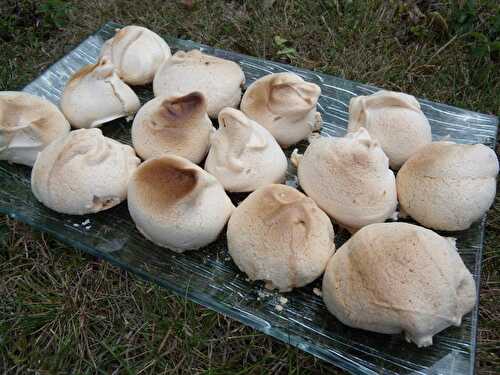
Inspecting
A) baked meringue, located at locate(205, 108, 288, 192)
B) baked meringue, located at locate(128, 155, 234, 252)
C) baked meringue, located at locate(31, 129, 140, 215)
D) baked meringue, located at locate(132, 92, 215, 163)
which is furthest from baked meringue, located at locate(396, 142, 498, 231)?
baked meringue, located at locate(31, 129, 140, 215)

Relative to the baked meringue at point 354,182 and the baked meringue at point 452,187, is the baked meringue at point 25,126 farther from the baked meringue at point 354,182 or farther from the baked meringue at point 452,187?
the baked meringue at point 452,187

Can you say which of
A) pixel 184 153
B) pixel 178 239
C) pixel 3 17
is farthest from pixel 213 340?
pixel 3 17

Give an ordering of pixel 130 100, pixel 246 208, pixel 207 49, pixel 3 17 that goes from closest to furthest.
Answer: pixel 246 208 → pixel 130 100 → pixel 207 49 → pixel 3 17

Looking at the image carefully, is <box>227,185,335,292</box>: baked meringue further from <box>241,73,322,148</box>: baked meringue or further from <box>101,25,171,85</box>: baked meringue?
<box>101,25,171,85</box>: baked meringue

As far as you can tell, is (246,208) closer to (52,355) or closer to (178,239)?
(178,239)

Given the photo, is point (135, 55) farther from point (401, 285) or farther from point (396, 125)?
point (401, 285)
